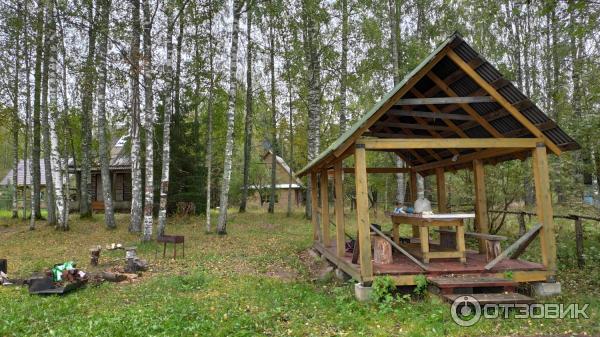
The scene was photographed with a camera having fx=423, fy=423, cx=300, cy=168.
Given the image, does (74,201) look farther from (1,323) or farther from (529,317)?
(529,317)

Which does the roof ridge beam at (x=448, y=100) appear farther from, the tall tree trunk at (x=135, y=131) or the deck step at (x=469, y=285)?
the tall tree trunk at (x=135, y=131)

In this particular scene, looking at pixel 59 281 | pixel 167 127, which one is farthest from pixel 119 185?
pixel 59 281

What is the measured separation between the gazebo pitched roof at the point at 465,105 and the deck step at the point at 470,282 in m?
2.34

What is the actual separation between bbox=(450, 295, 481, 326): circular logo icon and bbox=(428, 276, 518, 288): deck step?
29cm

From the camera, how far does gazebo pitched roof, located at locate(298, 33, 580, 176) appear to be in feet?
23.1

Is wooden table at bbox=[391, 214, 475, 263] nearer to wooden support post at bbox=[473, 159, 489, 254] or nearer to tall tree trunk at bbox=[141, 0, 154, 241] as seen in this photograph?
wooden support post at bbox=[473, 159, 489, 254]

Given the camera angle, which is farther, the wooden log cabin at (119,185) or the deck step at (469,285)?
the wooden log cabin at (119,185)

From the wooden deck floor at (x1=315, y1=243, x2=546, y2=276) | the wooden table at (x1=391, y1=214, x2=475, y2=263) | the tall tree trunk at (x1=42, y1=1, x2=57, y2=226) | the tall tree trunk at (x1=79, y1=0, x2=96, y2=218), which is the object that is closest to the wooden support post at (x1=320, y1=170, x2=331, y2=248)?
the wooden deck floor at (x1=315, y1=243, x2=546, y2=276)

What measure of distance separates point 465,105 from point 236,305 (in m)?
5.52

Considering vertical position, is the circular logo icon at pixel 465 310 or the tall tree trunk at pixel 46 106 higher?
the tall tree trunk at pixel 46 106

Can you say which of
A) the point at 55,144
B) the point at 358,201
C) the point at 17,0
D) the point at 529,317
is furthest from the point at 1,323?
the point at 17,0

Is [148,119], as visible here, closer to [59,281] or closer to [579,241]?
[59,281]

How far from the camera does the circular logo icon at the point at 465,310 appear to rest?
5.82m

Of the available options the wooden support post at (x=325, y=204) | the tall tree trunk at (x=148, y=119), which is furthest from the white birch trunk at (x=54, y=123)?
the wooden support post at (x=325, y=204)
